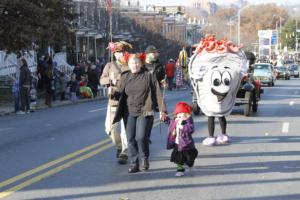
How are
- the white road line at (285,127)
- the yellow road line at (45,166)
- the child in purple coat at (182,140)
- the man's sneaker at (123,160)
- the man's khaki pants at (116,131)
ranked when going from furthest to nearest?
the white road line at (285,127), the man's khaki pants at (116,131), the man's sneaker at (123,160), the child in purple coat at (182,140), the yellow road line at (45,166)

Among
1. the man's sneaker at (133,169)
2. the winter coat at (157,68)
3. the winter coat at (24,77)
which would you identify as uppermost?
the winter coat at (157,68)

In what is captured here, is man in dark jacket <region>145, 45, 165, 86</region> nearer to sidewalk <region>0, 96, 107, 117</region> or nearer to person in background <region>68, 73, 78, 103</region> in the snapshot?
sidewalk <region>0, 96, 107, 117</region>

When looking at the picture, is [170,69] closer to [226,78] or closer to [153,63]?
[226,78]

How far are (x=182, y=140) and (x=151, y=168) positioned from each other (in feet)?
2.79

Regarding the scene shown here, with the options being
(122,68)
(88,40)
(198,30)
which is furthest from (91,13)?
(198,30)

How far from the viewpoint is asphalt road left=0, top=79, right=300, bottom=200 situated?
8.17 metres

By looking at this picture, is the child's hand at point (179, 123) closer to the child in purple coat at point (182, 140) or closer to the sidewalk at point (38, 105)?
the child in purple coat at point (182, 140)

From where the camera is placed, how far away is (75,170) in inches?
386

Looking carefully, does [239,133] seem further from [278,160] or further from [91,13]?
[91,13]

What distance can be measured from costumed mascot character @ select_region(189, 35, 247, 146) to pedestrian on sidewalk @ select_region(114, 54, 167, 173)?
327cm

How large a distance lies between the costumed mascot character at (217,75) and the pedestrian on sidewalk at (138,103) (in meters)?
3.27

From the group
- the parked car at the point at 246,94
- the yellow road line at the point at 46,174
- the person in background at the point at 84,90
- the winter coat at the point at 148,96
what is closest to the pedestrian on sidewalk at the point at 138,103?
the winter coat at the point at 148,96

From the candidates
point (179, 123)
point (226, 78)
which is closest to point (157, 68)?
point (226, 78)

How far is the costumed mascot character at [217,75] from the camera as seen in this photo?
1280 centimetres
